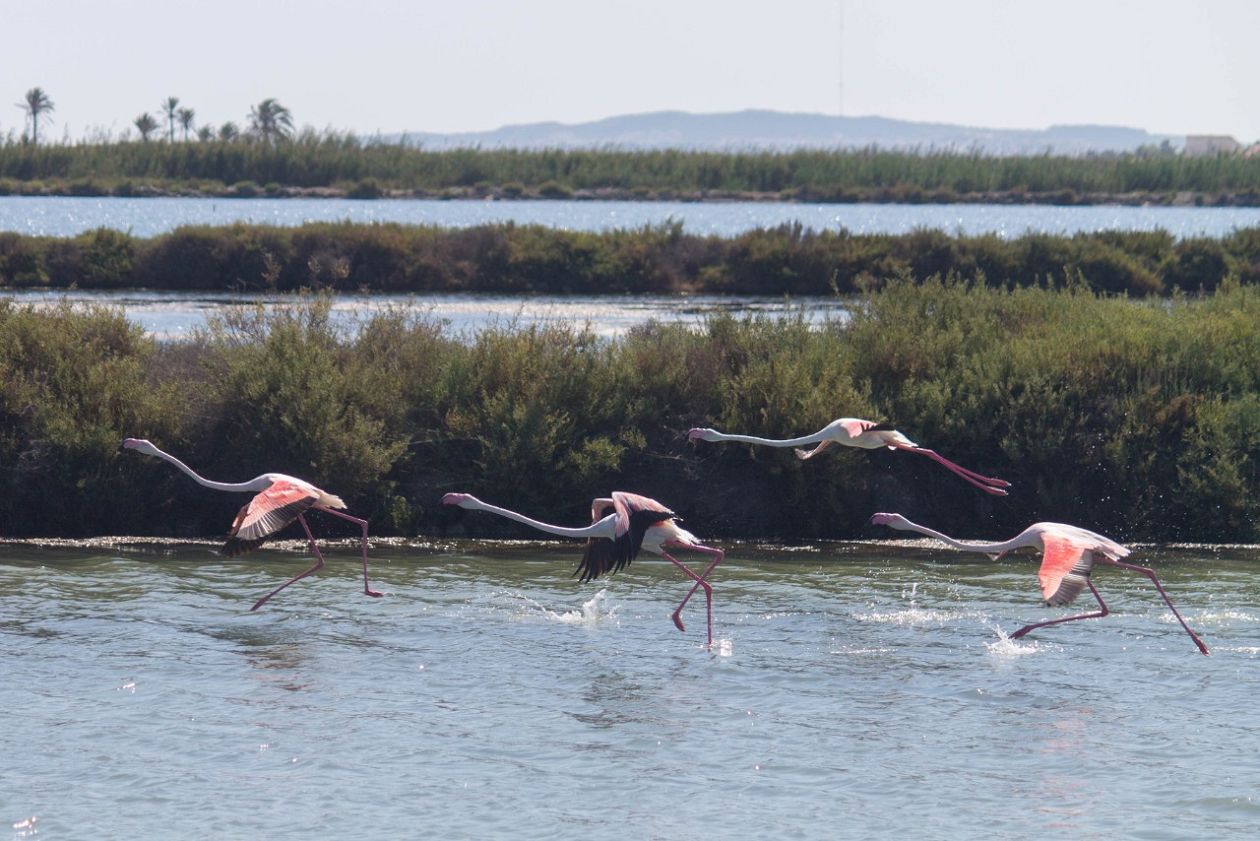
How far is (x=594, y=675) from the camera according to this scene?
419 inches

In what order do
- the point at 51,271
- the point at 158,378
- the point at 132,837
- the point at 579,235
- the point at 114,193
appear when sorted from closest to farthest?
the point at 132,837
the point at 158,378
the point at 51,271
the point at 579,235
the point at 114,193

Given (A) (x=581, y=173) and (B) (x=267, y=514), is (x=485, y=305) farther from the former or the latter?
(A) (x=581, y=173)

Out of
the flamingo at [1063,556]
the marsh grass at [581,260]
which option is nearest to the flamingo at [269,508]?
the flamingo at [1063,556]

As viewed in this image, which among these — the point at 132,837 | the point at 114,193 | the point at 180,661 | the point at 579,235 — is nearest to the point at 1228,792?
the point at 132,837

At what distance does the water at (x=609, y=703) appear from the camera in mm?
8508

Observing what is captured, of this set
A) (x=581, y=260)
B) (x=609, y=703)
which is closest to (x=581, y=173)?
(x=581, y=260)

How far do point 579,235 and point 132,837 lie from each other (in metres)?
27.0

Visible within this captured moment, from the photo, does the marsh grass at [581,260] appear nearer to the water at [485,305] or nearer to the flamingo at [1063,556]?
the water at [485,305]

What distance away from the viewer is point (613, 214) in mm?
62562

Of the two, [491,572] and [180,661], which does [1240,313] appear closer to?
[491,572]

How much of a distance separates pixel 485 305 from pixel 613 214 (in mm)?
33266

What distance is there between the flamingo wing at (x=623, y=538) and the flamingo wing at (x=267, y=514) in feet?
6.38

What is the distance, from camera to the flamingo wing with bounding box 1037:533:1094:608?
32.3 feet

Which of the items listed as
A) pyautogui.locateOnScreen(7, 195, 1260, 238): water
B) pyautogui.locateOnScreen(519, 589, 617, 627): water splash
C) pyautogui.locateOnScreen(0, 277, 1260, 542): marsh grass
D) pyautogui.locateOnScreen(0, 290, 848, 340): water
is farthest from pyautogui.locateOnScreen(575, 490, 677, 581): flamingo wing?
pyautogui.locateOnScreen(7, 195, 1260, 238): water
